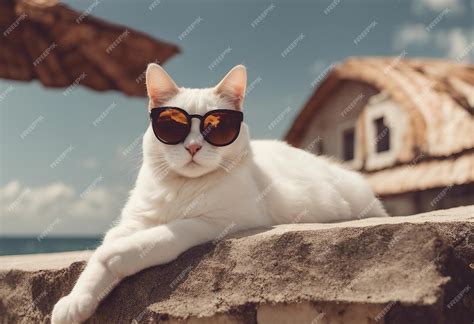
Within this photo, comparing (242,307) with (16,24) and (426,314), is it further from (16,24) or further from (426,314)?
(16,24)

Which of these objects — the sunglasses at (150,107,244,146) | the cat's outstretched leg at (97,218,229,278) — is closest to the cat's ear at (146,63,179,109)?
the sunglasses at (150,107,244,146)

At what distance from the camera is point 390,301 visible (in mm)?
1706

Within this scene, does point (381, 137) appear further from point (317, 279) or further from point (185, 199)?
point (317, 279)

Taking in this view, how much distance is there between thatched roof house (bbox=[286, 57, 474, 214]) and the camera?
748cm

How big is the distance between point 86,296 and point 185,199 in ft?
1.85

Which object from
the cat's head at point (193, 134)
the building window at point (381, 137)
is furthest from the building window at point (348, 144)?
the cat's head at point (193, 134)

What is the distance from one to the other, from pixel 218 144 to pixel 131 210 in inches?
21.5

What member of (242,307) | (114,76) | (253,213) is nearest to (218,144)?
(253,213)

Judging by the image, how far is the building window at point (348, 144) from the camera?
11.0m

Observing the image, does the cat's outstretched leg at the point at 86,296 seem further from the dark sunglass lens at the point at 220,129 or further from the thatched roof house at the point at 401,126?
the thatched roof house at the point at 401,126

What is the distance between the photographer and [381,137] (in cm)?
991

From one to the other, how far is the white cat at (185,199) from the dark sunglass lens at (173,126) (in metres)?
0.01

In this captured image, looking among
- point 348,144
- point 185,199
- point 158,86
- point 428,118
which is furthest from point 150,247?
point 348,144

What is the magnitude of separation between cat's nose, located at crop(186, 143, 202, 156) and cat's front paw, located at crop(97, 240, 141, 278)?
458 millimetres
